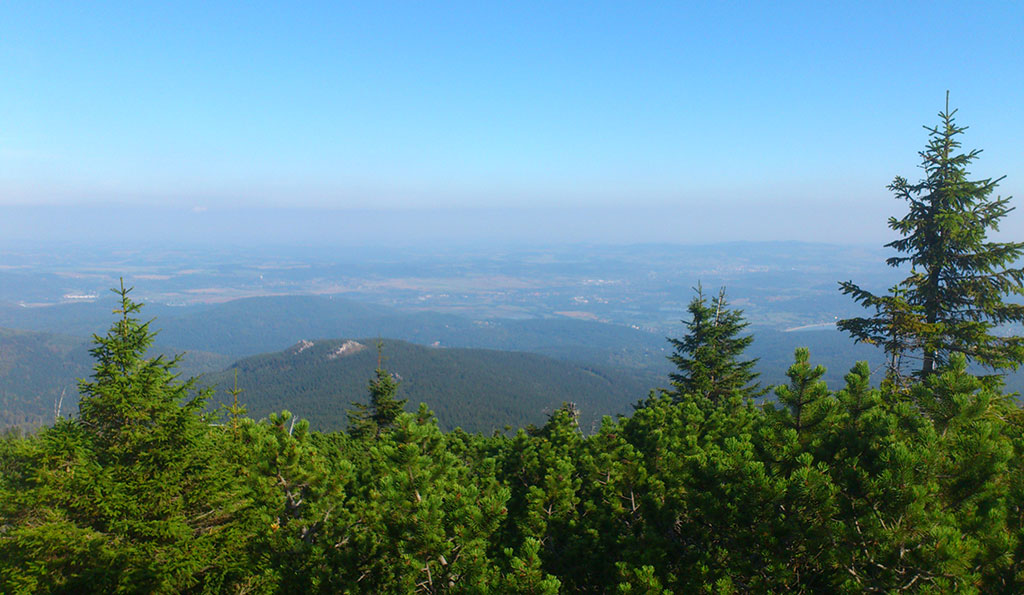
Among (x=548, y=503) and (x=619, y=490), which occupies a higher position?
(x=619, y=490)

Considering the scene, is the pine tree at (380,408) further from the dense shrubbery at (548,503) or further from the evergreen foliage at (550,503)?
the dense shrubbery at (548,503)

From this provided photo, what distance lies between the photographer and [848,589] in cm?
529

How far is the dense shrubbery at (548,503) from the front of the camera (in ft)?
18.0

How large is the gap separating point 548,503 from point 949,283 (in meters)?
14.8

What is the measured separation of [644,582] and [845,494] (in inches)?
102

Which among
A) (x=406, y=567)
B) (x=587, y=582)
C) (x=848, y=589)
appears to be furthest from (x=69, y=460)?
(x=848, y=589)

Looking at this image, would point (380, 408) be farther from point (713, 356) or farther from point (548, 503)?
point (548, 503)

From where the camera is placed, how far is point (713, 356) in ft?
84.8

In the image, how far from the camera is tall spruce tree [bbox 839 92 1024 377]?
14484 millimetres

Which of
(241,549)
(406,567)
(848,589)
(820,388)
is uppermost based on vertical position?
(820,388)

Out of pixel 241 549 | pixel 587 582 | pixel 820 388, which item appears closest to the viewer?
pixel 820 388

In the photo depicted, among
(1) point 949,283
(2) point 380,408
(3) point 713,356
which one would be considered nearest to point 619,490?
(1) point 949,283

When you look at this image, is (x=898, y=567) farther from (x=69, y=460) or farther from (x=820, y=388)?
(x=69, y=460)

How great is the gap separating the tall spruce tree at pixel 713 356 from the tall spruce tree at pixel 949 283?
31.6 ft
